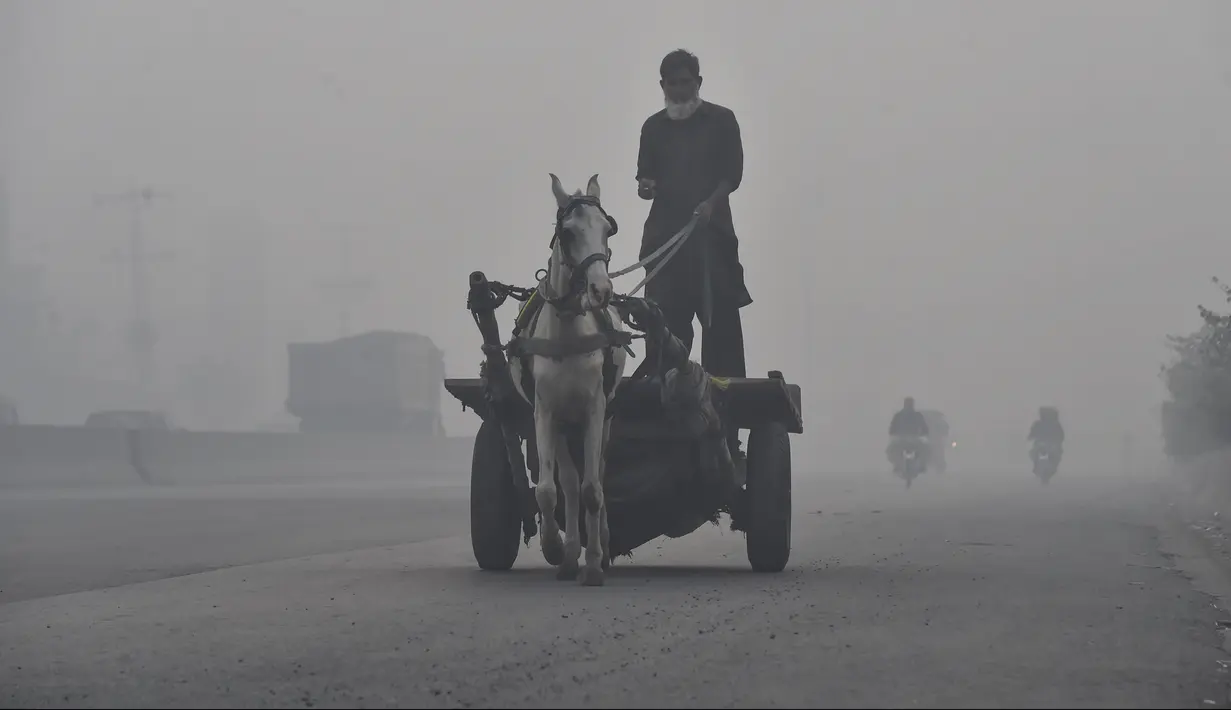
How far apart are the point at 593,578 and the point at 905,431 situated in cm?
3630

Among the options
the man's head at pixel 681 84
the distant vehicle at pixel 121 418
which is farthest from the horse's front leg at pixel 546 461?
the distant vehicle at pixel 121 418

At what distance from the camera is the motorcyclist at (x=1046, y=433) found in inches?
1938

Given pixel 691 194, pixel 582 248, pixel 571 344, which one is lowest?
pixel 571 344

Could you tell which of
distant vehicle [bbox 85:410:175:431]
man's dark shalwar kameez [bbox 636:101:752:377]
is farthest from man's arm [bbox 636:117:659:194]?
distant vehicle [bbox 85:410:175:431]

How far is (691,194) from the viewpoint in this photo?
13477 millimetres

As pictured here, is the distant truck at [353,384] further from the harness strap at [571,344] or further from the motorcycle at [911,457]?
the harness strap at [571,344]

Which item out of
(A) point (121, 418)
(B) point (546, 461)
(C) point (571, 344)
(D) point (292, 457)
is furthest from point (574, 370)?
(A) point (121, 418)

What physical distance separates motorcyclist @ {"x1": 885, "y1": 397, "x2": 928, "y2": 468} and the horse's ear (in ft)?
114

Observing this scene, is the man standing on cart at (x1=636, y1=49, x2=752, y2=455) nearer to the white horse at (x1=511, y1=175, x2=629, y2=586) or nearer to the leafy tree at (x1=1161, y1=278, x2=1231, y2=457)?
the white horse at (x1=511, y1=175, x2=629, y2=586)

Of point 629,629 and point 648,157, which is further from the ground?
point 648,157

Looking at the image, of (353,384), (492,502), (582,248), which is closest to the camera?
(582,248)

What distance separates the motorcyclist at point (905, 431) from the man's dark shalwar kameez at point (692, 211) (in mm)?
32011

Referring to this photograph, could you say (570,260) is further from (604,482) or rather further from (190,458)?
(190,458)

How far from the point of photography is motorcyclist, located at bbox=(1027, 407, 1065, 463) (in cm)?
4922
